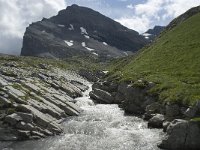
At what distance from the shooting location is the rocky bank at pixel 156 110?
180 feet

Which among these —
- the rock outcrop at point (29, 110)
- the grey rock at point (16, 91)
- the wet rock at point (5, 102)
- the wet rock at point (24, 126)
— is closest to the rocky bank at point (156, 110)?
the rock outcrop at point (29, 110)

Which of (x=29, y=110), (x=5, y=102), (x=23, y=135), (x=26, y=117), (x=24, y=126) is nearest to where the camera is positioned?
(x=23, y=135)

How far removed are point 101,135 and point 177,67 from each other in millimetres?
45503

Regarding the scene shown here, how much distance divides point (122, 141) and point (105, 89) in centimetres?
4906

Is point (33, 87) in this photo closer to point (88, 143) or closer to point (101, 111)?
point (101, 111)

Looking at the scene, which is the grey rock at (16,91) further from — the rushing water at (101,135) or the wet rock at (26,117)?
the wet rock at (26,117)

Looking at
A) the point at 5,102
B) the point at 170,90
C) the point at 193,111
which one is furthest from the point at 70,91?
the point at 193,111

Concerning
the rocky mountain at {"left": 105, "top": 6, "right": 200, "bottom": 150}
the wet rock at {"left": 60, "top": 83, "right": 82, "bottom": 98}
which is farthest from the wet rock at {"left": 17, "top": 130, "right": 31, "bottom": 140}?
the wet rock at {"left": 60, "top": 83, "right": 82, "bottom": 98}

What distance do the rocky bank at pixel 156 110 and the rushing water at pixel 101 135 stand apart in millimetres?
2579

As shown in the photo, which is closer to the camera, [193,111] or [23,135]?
[193,111]

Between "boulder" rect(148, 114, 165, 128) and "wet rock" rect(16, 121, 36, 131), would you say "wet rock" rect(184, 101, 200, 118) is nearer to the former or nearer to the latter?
"boulder" rect(148, 114, 165, 128)

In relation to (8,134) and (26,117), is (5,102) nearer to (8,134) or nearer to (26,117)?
(26,117)

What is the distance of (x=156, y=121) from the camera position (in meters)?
68.4

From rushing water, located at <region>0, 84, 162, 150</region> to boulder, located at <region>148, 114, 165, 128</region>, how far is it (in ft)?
4.16
